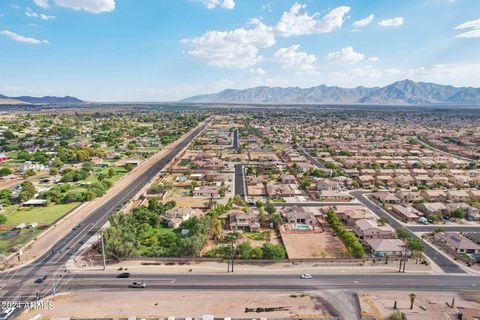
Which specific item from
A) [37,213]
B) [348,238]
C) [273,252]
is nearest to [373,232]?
[348,238]

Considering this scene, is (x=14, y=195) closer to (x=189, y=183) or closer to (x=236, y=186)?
(x=189, y=183)

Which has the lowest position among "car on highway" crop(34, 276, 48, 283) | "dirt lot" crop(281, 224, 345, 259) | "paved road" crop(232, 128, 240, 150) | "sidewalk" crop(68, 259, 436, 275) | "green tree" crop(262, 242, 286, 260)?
"sidewalk" crop(68, 259, 436, 275)

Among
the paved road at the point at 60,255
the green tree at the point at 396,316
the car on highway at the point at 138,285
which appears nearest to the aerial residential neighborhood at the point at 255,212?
the paved road at the point at 60,255

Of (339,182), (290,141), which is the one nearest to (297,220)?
(339,182)

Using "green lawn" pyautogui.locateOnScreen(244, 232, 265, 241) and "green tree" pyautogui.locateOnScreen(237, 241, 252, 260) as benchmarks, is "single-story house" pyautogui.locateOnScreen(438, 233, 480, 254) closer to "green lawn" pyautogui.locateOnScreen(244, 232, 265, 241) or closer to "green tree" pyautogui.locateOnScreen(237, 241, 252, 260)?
"green lawn" pyautogui.locateOnScreen(244, 232, 265, 241)

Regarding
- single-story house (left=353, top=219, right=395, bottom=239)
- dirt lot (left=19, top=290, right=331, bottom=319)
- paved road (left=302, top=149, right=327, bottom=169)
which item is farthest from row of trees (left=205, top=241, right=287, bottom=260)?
paved road (left=302, top=149, right=327, bottom=169)

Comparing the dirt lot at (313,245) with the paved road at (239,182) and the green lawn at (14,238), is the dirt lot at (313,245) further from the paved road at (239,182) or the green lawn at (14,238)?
the green lawn at (14,238)
